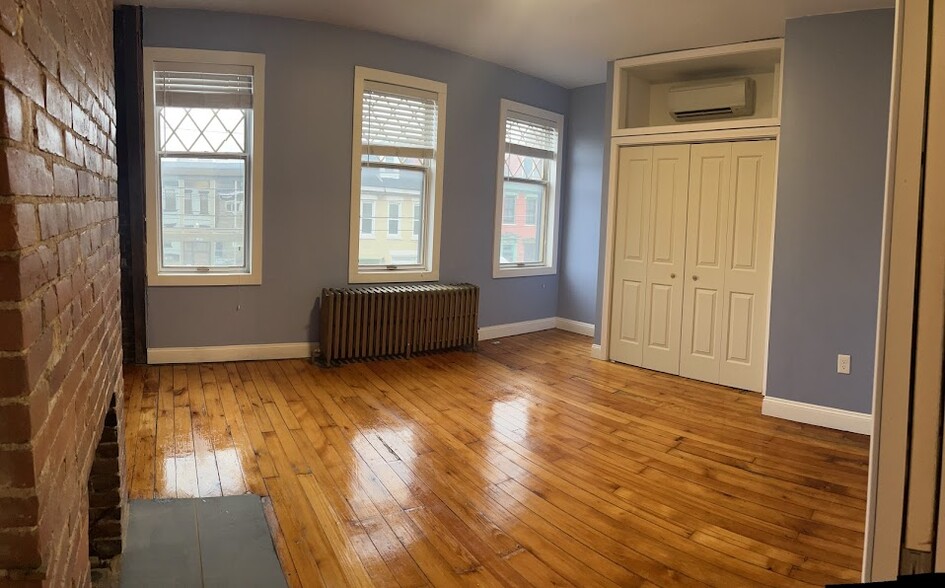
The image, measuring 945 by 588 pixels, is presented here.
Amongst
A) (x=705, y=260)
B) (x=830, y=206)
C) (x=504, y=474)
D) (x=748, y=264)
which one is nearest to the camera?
(x=504, y=474)

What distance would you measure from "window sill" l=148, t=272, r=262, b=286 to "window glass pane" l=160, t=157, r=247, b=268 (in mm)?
126

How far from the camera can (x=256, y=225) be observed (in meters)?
5.05

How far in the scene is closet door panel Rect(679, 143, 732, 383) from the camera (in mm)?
5066

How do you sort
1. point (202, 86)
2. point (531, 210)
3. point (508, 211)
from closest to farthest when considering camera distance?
point (202, 86) → point (508, 211) → point (531, 210)

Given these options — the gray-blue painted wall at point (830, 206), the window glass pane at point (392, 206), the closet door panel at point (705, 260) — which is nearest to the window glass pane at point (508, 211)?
the window glass pane at point (392, 206)

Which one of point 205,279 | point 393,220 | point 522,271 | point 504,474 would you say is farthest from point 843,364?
point 205,279

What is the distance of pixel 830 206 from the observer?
4230 millimetres

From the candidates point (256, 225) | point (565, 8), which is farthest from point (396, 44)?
point (256, 225)

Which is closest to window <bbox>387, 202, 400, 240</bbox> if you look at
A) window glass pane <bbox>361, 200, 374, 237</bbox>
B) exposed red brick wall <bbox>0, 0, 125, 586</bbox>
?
window glass pane <bbox>361, 200, 374, 237</bbox>

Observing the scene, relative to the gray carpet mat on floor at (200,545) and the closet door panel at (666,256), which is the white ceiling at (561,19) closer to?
the closet door panel at (666,256)

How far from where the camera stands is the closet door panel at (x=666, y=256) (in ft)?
17.4

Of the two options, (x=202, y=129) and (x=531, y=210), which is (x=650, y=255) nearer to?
(x=531, y=210)

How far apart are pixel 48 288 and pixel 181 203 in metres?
4.21

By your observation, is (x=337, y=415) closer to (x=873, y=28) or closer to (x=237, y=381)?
(x=237, y=381)
